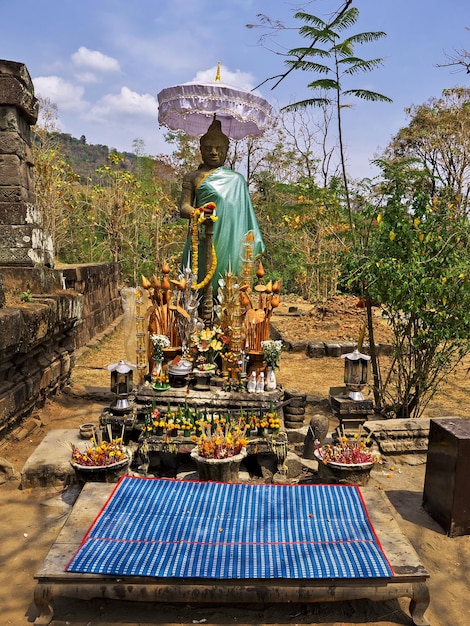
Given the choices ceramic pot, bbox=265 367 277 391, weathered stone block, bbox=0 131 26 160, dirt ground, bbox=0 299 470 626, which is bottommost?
dirt ground, bbox=0 299 470 626

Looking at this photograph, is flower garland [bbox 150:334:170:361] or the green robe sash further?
the green robe sash

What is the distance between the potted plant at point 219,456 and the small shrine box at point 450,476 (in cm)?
168

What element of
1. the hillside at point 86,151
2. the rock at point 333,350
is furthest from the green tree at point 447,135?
the hillside at point 86,151

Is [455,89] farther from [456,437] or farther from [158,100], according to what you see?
Answer: [456,437]

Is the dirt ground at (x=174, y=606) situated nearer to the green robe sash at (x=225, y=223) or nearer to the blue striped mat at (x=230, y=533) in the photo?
the blue striped mat at (x=230, y=533)

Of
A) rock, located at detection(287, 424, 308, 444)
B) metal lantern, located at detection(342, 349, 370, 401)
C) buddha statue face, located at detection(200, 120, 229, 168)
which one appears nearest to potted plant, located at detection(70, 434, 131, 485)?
rock, located at detection(287, 424, 308, 444)

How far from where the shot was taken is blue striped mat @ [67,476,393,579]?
10.1 feet

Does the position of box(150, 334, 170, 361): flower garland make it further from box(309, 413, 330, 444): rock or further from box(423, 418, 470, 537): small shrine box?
box(423, 418, 470, 537): small shrine box

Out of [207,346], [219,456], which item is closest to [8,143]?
[207,346]

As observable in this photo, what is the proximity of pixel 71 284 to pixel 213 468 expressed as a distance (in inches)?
273

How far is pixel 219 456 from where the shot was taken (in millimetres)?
4395

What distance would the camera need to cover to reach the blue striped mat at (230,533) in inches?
121

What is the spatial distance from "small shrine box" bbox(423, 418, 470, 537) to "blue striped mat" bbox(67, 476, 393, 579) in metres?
0.78

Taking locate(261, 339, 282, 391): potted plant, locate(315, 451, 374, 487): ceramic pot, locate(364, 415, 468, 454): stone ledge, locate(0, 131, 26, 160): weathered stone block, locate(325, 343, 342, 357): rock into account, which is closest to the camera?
locate(315, 451, 374, 487): ceramic pot
